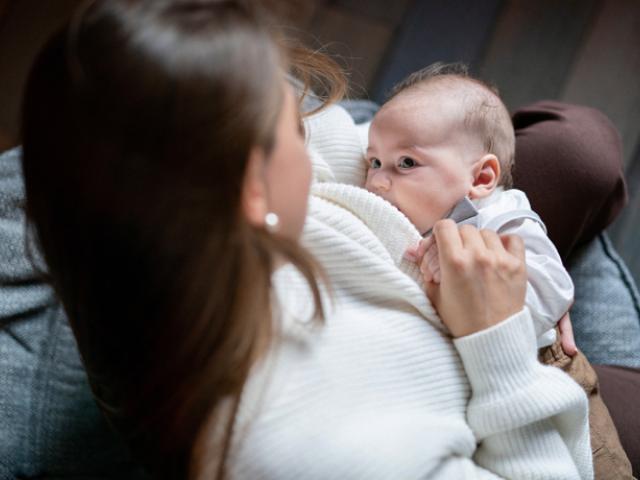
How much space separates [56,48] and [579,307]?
101cm

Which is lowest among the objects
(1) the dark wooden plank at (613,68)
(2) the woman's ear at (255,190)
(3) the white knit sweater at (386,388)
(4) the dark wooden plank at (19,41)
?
(4) the dark wooden plank at (19,41)

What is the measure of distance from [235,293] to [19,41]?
141cm

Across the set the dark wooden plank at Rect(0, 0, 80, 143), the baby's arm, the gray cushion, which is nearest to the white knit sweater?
the baby's arm

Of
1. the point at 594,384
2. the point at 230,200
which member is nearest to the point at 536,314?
the point at 594,384

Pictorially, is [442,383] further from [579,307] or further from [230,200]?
[579,307]

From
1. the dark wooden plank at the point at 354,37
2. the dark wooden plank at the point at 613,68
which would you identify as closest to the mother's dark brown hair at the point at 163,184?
the dark wooden plank at the point at 354,37

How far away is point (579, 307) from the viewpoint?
4.03 feet

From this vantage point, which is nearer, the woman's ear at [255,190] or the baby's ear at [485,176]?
the woman's ear at [255,190]

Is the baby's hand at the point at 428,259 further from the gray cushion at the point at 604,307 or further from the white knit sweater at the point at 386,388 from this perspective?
the gray cushion at the point at 604,307

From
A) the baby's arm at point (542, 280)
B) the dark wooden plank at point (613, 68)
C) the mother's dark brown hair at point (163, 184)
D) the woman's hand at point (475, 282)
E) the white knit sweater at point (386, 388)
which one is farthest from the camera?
the dark wooden plank at point (613, 68)

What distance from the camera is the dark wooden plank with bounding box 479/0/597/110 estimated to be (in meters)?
1.66

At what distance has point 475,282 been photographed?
795 mm

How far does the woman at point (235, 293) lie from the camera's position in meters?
0.55

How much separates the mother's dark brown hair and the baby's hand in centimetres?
24
